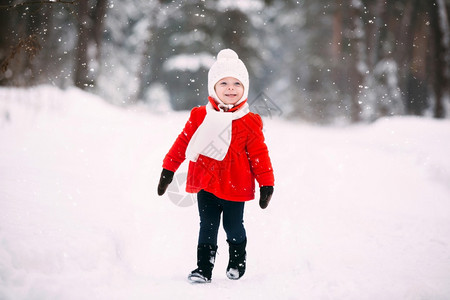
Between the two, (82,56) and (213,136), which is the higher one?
(82,56)

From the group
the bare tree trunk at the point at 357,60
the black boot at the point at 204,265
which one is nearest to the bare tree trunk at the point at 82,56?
the black boot at the point at 204,265

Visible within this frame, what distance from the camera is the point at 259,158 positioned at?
9.04 ft

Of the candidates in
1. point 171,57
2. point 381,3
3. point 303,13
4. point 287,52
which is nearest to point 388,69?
point 381,3

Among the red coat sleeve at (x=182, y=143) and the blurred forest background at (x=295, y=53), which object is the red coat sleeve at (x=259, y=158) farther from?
the blurred forest background at (x=295, y=53)

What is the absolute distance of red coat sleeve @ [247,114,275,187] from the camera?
8.95 feet

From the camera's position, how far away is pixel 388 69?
13656 millimetres

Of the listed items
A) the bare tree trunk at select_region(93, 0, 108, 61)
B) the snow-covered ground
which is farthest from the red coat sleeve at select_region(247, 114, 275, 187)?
the bare tree trunk at select_region(93, 0, 108, 61)

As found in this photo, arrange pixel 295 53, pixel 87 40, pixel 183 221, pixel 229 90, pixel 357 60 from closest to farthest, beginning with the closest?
pixel 229 90
pixel 183 221
pixel 87 40
pixel 357 60
pixel 295 53

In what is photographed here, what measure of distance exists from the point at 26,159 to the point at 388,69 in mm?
13368

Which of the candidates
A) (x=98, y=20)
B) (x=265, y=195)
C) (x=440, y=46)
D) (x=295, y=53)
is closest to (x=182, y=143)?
(x=265, y=195)

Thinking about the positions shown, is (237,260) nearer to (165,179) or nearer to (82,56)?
(165,179)

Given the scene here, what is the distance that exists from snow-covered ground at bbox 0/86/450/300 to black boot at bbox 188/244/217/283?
93 millimetres

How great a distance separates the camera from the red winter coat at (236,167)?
2.71 metres

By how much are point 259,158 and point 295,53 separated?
18.6 metres
